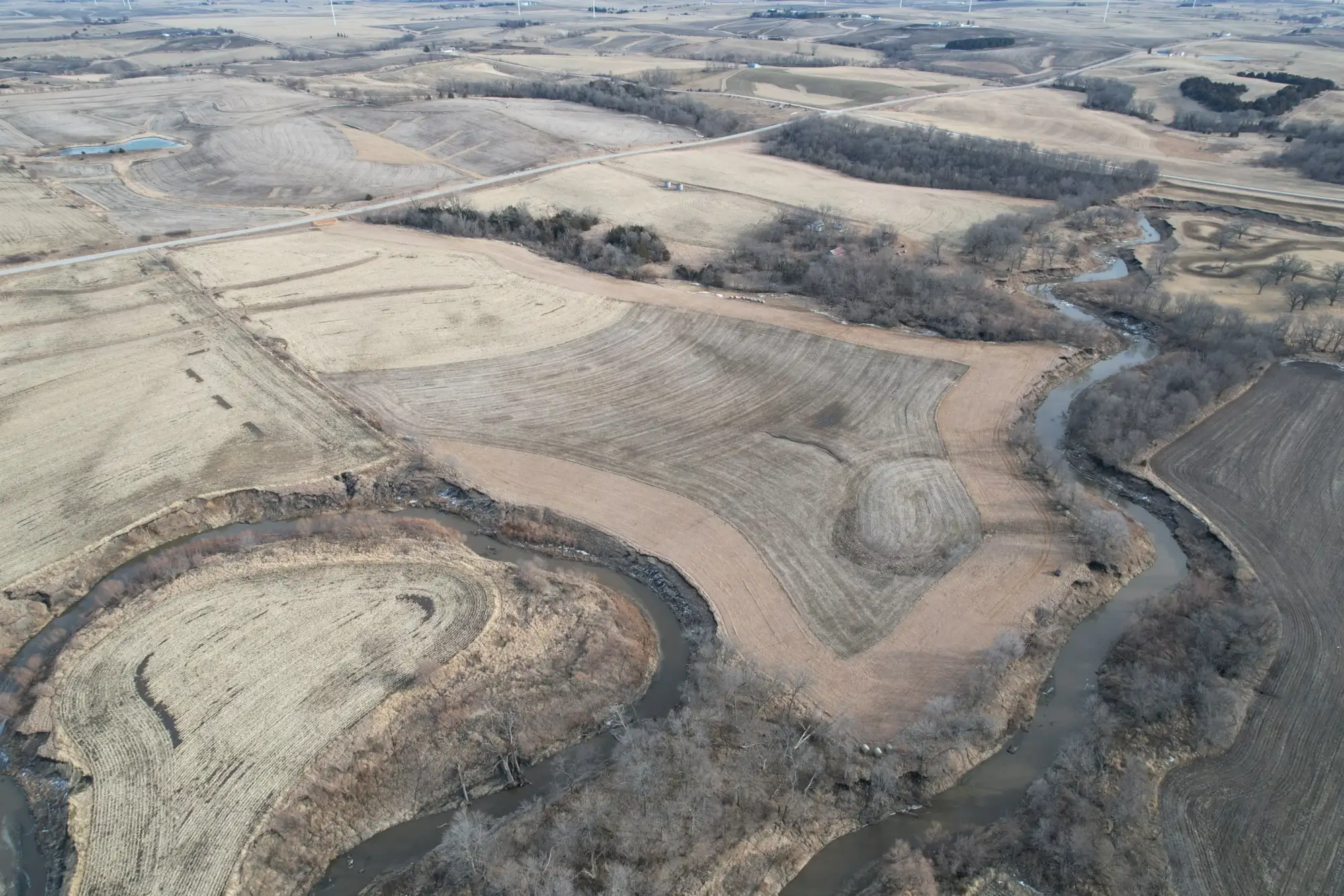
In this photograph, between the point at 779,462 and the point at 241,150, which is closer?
the point at 779,462

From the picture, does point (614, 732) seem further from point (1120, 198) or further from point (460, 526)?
point (1120, 198)

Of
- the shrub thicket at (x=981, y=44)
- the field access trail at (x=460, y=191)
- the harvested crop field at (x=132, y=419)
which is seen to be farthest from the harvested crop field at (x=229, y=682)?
the shrub thicket at (x=981, y=44)

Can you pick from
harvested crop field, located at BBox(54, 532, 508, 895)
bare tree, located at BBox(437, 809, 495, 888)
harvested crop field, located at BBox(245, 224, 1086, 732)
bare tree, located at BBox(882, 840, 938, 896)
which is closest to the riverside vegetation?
harvested crop field, located at BBox(245, 224, 1086, 732)

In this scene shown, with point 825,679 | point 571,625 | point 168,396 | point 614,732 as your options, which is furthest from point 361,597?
point 168,396

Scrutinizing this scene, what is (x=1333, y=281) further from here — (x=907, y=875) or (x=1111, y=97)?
(x=1111, y=97)

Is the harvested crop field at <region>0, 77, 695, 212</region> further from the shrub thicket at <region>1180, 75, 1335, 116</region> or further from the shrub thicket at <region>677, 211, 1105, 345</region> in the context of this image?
the shrub thicket at <region>1180, 75, 1335, 116</region>

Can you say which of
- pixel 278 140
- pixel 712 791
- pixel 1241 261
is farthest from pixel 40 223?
pixel 1241 261
